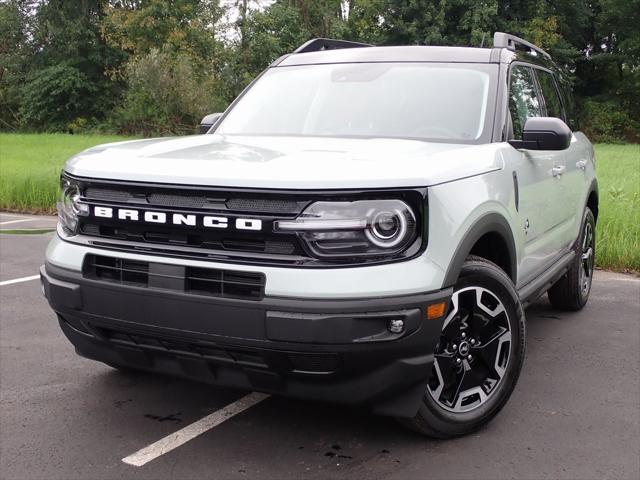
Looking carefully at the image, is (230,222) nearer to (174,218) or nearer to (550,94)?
(174,218)

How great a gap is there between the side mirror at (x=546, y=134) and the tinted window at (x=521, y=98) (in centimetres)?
34

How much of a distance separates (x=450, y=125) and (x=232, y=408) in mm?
1889

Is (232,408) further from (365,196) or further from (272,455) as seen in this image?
(365,196)

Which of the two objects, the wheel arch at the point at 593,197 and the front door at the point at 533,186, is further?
the wheel arch at the point at 593,197

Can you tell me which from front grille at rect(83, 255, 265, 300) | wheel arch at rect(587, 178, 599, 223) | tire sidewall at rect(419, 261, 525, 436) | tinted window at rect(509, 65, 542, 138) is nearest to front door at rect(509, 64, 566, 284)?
tinted window at rect(509, 65, 542, 138)

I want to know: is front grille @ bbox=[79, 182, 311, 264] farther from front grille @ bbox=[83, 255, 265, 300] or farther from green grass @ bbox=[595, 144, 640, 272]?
green grass @ bbox=[595, 144, 640, 272]

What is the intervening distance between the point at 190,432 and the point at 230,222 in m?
1.18

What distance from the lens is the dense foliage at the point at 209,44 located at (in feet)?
123

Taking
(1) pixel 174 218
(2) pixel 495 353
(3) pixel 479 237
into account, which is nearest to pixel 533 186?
(3) pixel 479 237

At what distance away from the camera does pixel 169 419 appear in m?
3.60

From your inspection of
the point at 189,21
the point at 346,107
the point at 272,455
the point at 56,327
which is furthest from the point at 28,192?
the point at 189,21

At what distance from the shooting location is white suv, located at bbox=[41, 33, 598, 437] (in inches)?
108

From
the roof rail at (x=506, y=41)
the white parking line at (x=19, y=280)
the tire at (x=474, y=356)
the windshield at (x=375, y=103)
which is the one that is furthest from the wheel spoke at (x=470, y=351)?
the white parking line at (x=19, y=280)

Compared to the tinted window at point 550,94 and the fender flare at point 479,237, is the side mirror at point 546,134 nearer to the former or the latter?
the fender flare at point 479,237
